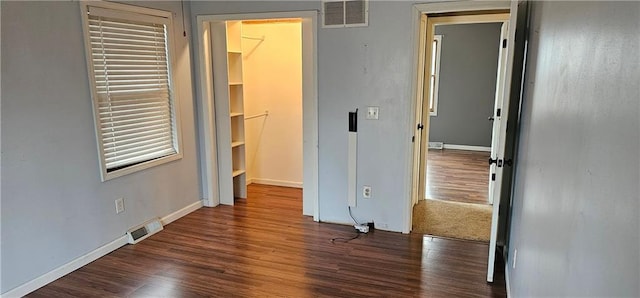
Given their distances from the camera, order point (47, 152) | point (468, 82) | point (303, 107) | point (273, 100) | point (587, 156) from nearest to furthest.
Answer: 1. point (587, 156)
2. point (47, 152)
3. point (303, 107)
4. point (273, 100)
5. point (468, 82)

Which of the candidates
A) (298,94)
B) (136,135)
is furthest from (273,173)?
(136,135)

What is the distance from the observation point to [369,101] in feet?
12.1

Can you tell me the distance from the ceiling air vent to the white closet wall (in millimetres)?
1379

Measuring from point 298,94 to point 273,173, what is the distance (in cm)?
114

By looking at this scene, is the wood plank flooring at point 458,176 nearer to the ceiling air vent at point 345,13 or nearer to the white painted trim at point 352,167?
the white painted trim at point 352,167

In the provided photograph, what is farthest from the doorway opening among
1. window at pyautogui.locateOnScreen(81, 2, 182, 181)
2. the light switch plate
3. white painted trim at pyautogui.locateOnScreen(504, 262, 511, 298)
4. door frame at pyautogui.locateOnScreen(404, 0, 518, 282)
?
window at pyautogui.locateOnScreen(81, 2, 182, 181)

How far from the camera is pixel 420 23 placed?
11.4ft

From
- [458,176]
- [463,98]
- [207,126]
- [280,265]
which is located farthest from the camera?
[463,98]

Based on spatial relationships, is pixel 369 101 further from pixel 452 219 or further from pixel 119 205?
pixel 119 205

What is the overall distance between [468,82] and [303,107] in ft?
15.9

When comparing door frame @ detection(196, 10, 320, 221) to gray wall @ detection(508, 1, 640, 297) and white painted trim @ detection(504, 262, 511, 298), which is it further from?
gray wall @ detection(508, 1, 640, 297)

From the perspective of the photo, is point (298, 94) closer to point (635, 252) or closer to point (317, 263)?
point (317, 263)

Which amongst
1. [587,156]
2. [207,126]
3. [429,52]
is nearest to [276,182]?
[207,126]

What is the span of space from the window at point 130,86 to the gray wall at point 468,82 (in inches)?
219
